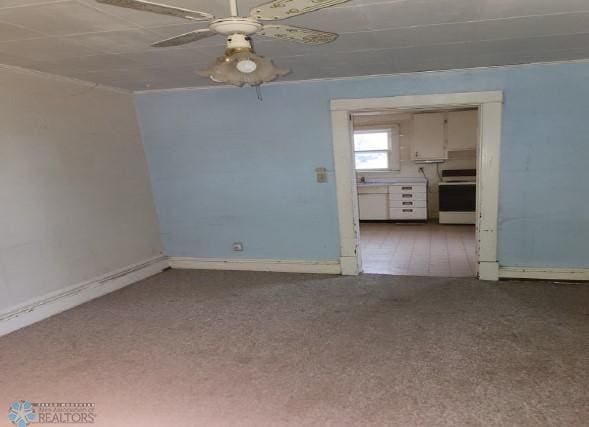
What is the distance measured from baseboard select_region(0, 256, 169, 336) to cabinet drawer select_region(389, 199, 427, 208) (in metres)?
4.04

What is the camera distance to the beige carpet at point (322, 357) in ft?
6.13

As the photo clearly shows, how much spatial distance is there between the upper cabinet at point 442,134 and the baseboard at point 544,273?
3.01 metres

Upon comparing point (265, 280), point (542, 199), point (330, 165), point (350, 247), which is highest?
point (330, 165)

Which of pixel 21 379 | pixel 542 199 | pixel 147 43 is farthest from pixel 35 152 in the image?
pixel 542 199

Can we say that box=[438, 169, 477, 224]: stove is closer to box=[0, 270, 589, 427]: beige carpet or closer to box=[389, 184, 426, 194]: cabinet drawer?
box=[389, 184, 426, 194]: cabinet drawer

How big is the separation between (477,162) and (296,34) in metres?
2.59

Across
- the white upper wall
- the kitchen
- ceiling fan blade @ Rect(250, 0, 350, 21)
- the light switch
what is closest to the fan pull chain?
the light switch

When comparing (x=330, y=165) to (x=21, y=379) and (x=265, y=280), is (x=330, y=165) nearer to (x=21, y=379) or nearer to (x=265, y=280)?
(x=265, y=280)

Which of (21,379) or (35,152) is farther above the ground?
(35,152)

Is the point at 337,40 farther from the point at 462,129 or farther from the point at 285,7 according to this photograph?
the point at 462,129

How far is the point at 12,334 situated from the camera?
2.86 m

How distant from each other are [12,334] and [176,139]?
7.87 feet

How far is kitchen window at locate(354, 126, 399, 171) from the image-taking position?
21.6ft

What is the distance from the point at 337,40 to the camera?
7.63 feet
